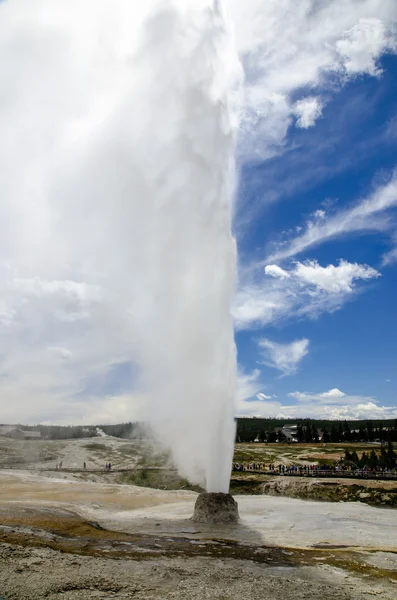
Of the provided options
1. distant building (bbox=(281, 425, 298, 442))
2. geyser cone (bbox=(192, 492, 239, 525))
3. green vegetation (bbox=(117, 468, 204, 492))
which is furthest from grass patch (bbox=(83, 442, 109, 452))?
geyser cone (bbox=(192, 492, 239, 525))


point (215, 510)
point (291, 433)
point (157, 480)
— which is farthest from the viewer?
point (291, 433)

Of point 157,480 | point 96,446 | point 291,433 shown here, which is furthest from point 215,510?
point 291,433

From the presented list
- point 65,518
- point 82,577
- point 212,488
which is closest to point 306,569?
point 82,577

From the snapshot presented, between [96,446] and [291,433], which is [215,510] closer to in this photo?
[96,446]

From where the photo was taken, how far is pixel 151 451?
218 ft

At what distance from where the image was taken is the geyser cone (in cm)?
1792

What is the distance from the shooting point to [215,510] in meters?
18.0

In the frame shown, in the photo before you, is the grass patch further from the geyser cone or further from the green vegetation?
the geyser cone

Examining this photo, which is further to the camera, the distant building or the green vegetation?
the distant building

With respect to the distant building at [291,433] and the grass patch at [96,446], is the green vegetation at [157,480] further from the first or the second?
the distant building at [291,433]

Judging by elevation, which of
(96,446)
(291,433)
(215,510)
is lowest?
(96,446)

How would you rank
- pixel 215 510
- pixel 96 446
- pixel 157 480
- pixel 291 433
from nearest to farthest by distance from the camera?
pixel 215 510 < pixel 157 480 < pixel 96 446 < pixel 291 433

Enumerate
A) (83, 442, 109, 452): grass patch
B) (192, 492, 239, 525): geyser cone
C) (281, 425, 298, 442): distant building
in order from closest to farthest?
1. (192, 492, 239, 525): geyser cone
2. (83, 442, 109, 452): grass patch
3. (281, 425, 298, 442): distant building

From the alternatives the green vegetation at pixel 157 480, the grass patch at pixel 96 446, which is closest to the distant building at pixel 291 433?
the grass patch at pixel 96 446
